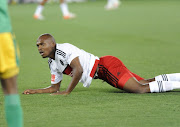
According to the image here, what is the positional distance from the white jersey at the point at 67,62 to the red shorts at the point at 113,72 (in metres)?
0.17

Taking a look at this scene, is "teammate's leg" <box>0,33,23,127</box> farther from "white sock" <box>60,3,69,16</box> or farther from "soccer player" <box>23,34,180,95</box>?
"white sock" <box>60,3,69,16</box>

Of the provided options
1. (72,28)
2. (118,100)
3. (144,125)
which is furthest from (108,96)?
(72,28)

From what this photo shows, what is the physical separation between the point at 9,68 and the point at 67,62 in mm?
2586

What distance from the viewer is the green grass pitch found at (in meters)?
5.00

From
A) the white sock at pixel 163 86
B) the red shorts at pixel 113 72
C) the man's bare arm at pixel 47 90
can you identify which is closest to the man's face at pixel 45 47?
the man's bare arm at pixel 47 90

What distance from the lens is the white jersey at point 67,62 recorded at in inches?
245

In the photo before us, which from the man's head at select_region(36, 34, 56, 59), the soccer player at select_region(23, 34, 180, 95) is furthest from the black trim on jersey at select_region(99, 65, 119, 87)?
the man's head at select_region(36, 34, 56, 59)

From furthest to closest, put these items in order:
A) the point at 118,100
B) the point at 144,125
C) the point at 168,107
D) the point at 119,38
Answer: the point at 119,38
the point at 118,100
the point at 168,107
the point at 144,125

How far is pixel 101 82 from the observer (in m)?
7.48

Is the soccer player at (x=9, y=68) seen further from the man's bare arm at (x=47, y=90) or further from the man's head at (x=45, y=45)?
the man's bare arm at (x=47, y=90)

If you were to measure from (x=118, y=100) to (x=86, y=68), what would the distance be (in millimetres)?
730

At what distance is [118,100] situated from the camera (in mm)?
5891

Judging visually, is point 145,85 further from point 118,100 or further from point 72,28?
point 72,28

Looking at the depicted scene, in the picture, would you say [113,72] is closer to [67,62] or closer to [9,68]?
[67,62]
